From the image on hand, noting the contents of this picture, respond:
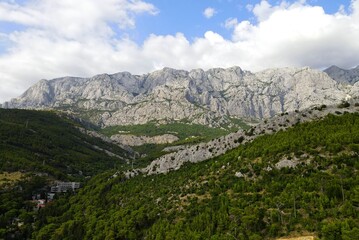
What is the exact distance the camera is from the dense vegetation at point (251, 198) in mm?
67938

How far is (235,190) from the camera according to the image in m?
88.8

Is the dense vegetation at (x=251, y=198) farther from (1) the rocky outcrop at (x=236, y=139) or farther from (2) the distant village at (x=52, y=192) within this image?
(2) the distant village at (x=52, y=192)

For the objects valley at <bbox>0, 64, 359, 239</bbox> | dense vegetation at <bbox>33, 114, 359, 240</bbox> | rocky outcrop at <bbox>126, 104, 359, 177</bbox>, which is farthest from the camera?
rocky outcrop at <bbox>126, 104, 359, 177</bbox>

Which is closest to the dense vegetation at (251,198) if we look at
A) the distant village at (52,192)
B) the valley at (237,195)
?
the valley at (237,195)

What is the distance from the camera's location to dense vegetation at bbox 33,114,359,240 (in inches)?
2675

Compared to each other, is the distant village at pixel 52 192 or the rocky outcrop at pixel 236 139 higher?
the rocky outcrop at pixel 236 139

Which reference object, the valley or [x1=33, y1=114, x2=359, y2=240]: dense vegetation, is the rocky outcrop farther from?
[x1=33, y1=114, x2=359, y2=240]: dense vegetation

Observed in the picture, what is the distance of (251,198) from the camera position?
8056cm

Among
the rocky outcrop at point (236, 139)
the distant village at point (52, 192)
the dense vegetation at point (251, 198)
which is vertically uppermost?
the rocky outcrop at point (236, 139)

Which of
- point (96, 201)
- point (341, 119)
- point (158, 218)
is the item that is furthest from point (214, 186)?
point (96, 201)

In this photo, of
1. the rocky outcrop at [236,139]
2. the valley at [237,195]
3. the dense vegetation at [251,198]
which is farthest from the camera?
the rocky outcrop at [236,139]

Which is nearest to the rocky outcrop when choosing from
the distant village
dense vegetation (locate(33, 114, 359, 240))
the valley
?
the valley

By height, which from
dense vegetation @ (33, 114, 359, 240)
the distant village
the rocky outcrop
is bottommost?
the distant village

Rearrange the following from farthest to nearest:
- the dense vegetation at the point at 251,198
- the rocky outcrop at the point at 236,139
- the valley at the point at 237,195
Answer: the rocky outcrop at the point at 236,139 → the valley at the point at 237,195 → the dense vegetation at the point at 251,198
